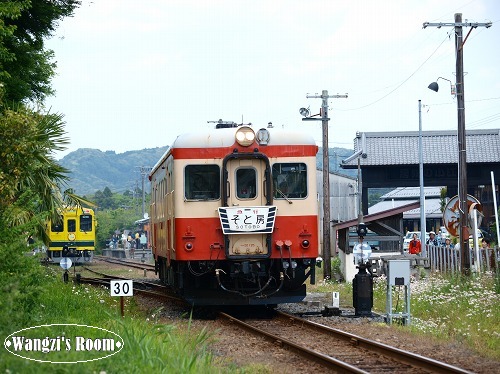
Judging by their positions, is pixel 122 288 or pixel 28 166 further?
pixel 28 166

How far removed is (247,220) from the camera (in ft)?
51.6

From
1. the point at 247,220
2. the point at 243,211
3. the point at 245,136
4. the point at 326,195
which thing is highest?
the point at 245,136

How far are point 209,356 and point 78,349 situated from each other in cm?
163

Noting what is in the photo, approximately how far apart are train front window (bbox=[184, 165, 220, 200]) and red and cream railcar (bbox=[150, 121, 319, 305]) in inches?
0.7

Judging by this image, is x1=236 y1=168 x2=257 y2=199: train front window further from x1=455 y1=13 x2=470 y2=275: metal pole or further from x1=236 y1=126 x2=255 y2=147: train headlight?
x1=455 y1=13 x2=470 y2=275: metal pole

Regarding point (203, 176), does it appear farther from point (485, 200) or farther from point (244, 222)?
point (485, 200)

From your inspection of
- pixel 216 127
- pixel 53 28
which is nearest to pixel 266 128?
pixel 216 127

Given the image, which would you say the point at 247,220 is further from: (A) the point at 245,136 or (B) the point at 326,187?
(B) the point at 326,187

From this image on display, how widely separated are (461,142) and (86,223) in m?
27.7

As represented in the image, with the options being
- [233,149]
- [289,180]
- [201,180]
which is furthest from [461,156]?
[201,180]

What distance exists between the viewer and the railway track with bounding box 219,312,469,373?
34.9ft

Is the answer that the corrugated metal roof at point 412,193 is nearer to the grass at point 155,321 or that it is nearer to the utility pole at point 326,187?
the utility pole at point 326,187

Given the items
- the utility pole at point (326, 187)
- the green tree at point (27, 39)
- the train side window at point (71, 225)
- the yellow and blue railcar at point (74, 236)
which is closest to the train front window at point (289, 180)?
the green tree at point (27, 39)

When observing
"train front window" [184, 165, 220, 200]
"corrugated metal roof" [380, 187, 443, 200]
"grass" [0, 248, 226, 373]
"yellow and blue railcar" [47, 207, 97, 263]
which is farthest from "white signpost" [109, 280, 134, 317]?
"corrugated metal roof" [380, 187, 443, 200]
